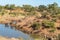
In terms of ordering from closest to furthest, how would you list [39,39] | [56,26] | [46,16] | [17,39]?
[17,39]
[39,39]
[56,26]
[46,16]

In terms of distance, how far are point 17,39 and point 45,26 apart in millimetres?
12526

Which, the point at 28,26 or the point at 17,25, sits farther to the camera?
the point at 17,25

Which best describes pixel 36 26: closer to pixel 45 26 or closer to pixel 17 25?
pixel 45 26

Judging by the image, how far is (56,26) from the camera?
43906 millimetres

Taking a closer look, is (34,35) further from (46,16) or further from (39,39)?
(46,16)

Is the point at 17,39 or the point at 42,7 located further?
the point at 42,7

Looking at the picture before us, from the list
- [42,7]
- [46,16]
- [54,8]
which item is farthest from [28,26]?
[42,7]

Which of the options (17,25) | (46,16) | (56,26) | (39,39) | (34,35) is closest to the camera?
(39,39)

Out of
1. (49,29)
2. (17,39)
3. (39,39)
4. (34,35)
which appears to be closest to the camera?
(17,39)

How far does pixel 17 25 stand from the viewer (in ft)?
161

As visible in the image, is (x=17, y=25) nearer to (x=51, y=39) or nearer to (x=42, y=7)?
(x=51, y=39)

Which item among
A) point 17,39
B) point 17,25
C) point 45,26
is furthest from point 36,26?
point 17,39

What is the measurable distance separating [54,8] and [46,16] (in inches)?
613

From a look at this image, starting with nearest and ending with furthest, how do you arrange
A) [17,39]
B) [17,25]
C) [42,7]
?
[17,39], [17,25], [42,7]
